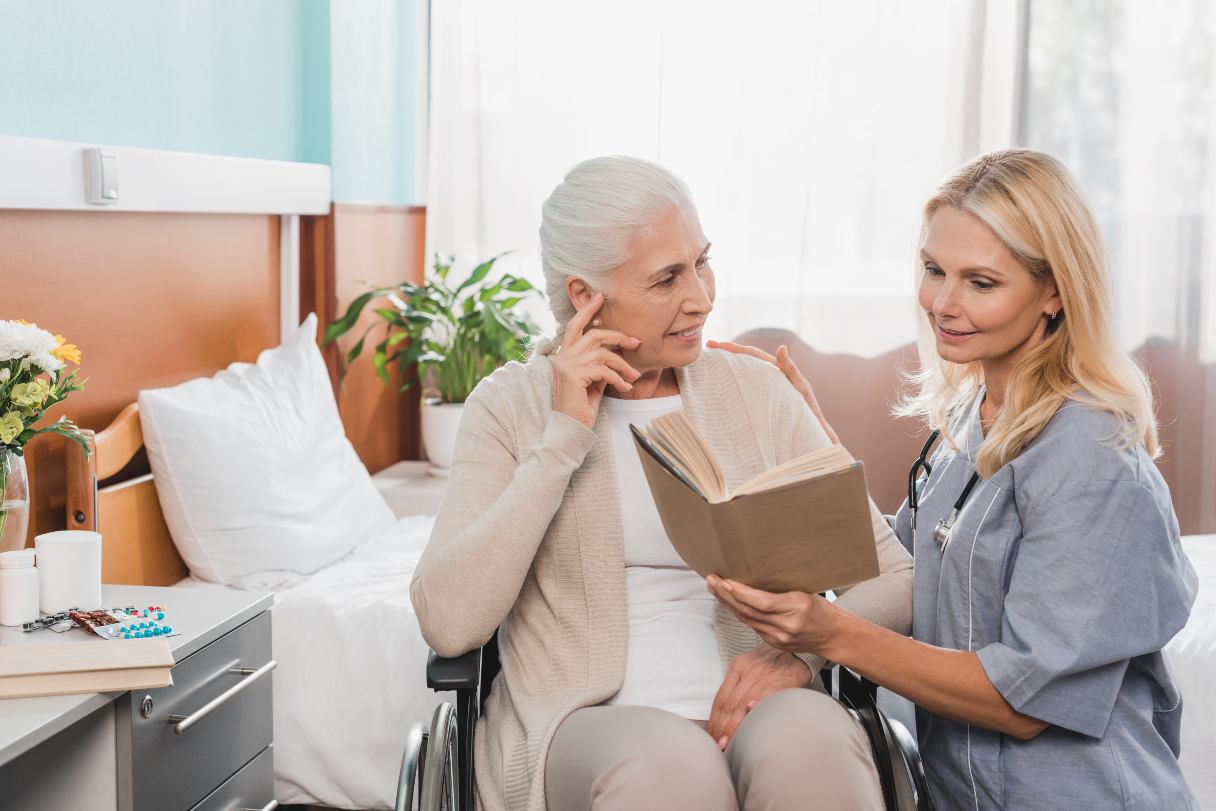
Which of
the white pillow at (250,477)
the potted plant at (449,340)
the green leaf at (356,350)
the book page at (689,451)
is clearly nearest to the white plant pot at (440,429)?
the potted plant at (449,340)

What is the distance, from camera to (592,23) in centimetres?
366

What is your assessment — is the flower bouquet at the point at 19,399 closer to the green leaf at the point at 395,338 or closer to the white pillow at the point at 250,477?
the white pillow at the point at 250,477

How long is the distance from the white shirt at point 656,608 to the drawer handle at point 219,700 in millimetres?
569

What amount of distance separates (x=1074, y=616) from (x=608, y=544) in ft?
2.00

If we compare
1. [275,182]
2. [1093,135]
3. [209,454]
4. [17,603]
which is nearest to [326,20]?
[275,182]

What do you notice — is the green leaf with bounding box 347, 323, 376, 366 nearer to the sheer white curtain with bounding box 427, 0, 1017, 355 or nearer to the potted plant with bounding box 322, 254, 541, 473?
the potted plant with bounding box 322, 254, 541, 473

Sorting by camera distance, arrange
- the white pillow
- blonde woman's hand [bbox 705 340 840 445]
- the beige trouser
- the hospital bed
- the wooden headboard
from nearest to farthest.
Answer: the beige trouser
blonde woman's hand [bbox 705 340 840 445]
the wooden headboard
the hospital bed
the white pillow

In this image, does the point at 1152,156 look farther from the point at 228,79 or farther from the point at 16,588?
the point at 16,588

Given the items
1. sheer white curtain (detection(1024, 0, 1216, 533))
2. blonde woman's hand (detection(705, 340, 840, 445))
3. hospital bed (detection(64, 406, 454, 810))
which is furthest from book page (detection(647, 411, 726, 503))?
sheer white curtain (detection(1024, 0, 1216, 533))

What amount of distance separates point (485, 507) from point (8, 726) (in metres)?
0.61

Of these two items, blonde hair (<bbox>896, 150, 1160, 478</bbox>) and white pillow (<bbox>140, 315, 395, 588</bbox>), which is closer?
blonde hair (<bbox>896, 150, 1160, 478</bbox>)

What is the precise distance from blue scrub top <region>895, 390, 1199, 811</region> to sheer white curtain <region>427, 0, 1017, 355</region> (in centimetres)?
230

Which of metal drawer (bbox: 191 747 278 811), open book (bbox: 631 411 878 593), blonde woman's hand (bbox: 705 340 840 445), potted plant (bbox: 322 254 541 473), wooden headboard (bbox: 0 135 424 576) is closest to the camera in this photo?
open book (bbox: 631 411 878 593)

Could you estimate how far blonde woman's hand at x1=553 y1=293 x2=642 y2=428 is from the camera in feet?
5.19
